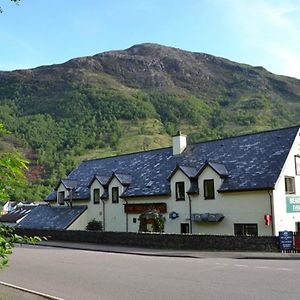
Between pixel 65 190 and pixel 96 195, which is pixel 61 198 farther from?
pixel 96 195

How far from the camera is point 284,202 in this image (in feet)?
99.8

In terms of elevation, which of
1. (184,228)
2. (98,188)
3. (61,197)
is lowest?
(184,228)

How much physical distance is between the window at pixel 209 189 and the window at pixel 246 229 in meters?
2.93

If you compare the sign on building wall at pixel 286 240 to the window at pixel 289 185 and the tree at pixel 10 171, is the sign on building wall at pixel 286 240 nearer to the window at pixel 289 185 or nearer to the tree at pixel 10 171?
the window at pixel 289 185

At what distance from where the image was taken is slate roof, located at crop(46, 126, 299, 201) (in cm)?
3145

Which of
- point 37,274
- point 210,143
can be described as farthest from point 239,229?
point 37,274

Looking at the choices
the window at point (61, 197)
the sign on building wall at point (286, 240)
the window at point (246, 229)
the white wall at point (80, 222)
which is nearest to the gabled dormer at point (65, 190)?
the window at point (61, 197)

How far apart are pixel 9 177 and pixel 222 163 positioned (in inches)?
1161

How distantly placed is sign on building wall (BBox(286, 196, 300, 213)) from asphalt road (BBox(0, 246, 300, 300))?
13.7m

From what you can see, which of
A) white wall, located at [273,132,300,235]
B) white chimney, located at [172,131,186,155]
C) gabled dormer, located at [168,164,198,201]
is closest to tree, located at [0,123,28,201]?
white wall, located at [273,132,300,235]

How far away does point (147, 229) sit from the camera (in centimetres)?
3484

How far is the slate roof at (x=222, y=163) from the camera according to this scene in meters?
31.5

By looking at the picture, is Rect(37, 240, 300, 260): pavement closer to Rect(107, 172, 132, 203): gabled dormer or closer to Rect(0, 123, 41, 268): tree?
Rect(107, 172, 132, 203): gabled dormer

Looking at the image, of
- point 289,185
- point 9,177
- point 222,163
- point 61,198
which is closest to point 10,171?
point 9,177
